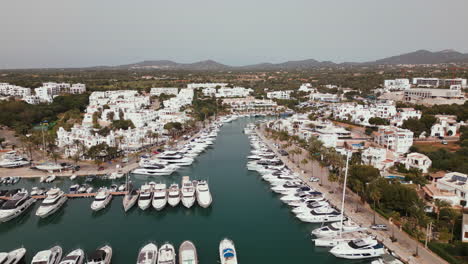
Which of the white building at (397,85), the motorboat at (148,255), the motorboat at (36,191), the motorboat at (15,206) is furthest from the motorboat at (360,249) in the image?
the white building at (397,85)

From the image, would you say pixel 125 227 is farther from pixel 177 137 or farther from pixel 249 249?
pixel 177 137

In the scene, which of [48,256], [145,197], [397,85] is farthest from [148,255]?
[397,85]

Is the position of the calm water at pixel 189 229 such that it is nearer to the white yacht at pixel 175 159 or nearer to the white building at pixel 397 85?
the white yacht at pixel 175 159

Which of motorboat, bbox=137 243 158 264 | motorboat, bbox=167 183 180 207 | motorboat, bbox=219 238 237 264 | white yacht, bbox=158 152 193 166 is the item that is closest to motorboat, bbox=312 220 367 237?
motorboat, bbox=219 238 237 264

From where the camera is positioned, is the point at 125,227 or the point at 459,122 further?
the point at 459,122

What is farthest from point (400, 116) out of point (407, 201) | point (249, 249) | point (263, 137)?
point (249, 249)

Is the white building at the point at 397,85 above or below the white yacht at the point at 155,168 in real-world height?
above
